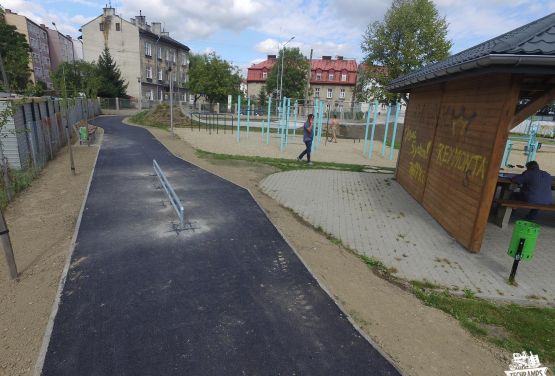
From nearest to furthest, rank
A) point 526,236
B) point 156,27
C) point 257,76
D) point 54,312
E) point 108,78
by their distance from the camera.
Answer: point 54,312
point 526,236
point 108,78
point 156,27
point 257,76

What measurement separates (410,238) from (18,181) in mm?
10088

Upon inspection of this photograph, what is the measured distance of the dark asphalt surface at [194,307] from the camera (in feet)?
11.3

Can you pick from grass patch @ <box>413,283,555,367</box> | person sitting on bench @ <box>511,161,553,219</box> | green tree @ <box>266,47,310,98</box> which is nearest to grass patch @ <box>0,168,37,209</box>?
grass patch @ <box>413,283,555,367</box>

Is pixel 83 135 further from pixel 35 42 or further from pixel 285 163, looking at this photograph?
pixel 35 42

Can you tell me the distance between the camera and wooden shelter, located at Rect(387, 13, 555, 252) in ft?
16.1

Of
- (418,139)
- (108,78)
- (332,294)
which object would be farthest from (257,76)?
(332,294)

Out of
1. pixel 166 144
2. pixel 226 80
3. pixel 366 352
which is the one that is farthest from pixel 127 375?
pixel 226 80

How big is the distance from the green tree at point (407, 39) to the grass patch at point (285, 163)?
2145 cm

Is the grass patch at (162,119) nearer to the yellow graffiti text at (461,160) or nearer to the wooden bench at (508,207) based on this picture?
the yellow graffiti text at (461,160)

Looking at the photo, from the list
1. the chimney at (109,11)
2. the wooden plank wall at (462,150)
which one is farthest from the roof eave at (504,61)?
the chimney at (109,11)

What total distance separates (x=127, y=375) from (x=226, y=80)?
4925 centimetres

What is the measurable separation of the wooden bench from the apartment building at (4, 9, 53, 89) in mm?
57168

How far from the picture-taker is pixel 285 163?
14570mm

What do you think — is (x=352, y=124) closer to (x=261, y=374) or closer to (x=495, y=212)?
(x=495, y=212)
